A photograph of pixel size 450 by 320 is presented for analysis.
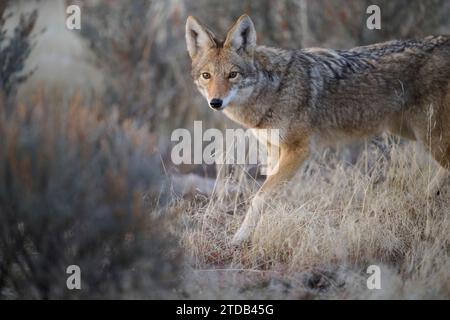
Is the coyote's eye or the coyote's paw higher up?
the coyote's eye

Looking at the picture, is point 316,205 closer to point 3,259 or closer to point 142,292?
point 142,292

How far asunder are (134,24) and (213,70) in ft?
16.9

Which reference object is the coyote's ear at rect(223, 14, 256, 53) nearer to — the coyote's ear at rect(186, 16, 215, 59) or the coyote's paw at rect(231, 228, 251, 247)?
the coyote's ear at rect(186, 16, 215, 59)

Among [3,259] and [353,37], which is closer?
[3,259]

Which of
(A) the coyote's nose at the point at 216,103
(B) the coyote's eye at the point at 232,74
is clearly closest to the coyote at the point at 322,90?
(B) the coyote's eye at the point at 232,74

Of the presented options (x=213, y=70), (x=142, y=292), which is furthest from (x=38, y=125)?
(x=213, y=70)

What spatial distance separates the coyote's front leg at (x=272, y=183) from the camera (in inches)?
194

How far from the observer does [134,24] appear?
9.95 metres

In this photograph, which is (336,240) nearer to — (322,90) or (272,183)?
(272,183)

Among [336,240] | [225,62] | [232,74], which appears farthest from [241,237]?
[225,62]

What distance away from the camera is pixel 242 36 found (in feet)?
17.5

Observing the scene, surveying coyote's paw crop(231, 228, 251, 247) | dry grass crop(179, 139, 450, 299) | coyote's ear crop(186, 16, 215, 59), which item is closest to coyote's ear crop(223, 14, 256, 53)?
coyote's ear crop(186, 16, 215, 59)

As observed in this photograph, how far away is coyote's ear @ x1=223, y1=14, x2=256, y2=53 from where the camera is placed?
17.2ft

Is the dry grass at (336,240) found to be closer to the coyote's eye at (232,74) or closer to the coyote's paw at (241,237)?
the coyote's paw at (241,237)
